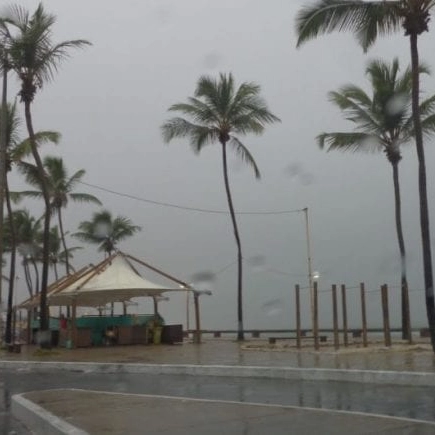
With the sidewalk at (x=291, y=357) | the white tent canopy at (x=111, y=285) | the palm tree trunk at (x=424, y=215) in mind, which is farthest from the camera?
the white tent canopy at (x=111, y=285)

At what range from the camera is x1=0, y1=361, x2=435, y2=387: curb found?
13312 millimetres

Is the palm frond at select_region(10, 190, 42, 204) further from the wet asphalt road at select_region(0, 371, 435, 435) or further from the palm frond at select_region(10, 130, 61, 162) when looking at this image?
the wet asphalt road at select_region(0, 371, 435, 435)

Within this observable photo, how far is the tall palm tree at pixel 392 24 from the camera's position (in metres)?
16.5

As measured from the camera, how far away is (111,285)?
2836 centimetres

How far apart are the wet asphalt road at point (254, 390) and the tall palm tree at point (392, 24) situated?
4.23m

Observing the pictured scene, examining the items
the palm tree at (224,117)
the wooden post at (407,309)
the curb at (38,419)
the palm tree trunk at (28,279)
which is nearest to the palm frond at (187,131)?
the palm tree at (224,117)

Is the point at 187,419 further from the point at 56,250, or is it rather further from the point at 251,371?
the point at 56,250

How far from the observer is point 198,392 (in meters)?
13.2

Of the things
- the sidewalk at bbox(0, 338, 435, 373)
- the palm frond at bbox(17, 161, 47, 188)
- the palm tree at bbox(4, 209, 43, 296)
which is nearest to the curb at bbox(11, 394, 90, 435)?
the sidewalk at bbox(0, 338, 435, 373)

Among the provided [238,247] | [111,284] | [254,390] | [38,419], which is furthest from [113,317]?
[38,419]

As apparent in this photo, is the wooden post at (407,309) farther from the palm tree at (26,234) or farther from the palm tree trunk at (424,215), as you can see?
the palm tree at (26,234)


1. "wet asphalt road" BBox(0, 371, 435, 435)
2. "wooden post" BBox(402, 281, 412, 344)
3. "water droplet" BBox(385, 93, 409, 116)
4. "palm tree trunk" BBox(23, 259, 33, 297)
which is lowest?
"wet asphalt road" BBox(0, 371, 435, 435)

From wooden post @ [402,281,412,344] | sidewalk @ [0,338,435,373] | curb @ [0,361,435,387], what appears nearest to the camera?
curb @ [0,361,435,387]

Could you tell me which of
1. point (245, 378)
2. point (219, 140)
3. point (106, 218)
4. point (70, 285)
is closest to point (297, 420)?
point (245, 378)
